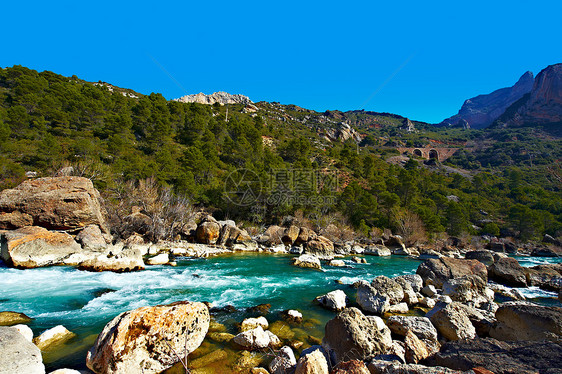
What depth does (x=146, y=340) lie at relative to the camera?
5.10 meters

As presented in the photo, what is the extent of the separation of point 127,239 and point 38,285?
10423 millimetres

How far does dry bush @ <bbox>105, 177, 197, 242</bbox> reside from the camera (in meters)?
21.7

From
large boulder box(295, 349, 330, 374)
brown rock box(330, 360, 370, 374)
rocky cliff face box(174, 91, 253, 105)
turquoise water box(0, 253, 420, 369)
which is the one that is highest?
rocky cliff face box(174, 91, 253, 105)

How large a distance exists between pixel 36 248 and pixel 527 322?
2122 centimetres

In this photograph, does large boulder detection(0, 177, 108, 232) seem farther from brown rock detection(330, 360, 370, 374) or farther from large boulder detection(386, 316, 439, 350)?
large boulder detection(386, 316, 439, 350)

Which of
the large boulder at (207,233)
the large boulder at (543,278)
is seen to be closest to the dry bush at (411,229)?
the large boulder at (543,278)

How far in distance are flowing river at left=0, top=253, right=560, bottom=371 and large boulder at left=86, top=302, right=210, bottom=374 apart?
111 cm

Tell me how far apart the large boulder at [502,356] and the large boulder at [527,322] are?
8.69 feet

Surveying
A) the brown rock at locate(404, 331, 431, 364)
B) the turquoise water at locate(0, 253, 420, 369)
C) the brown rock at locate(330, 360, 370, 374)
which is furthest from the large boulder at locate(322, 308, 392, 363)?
the turquoise water at locate(0, 253, 420, 369)

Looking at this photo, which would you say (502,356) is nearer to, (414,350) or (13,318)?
(414,350)

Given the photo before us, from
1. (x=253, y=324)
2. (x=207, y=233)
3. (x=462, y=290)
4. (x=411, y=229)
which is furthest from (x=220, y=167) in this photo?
(x=462, y=290)

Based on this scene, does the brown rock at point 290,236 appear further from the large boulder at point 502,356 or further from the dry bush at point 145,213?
the large boulder at point 502,356

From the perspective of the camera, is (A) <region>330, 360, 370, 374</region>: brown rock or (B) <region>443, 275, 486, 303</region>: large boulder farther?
(B) <region>443, 275, 486, 303</region>: large boulder

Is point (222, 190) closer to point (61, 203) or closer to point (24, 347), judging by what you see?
point (61, 203)
